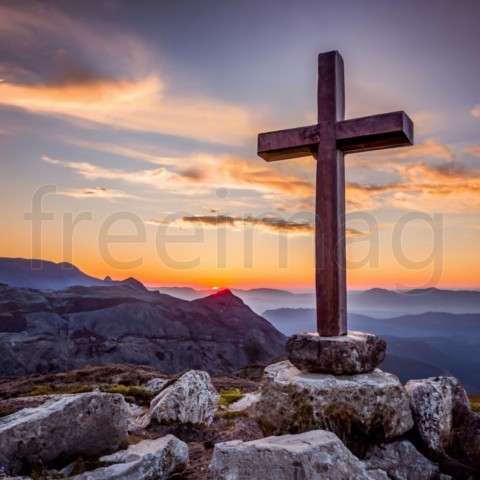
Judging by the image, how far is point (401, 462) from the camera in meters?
6.02

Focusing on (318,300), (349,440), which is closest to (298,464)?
(349,440)

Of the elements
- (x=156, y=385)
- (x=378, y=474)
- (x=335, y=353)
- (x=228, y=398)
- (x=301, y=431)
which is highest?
(x=335, y=353)

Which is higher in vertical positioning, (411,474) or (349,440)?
(349,440)

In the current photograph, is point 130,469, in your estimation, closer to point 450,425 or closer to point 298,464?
point 298,464

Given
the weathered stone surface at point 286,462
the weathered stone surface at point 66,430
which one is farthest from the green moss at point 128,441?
the weathered stone surface at point 286,462

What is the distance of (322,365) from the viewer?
6.41 m

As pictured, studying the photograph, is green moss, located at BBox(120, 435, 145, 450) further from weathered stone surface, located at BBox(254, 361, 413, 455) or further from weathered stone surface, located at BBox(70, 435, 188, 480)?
weathered stone surface, located at BBox(254, 361, 413, 455)

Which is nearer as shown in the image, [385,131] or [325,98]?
[385,131]

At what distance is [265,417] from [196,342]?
7737 centimetres

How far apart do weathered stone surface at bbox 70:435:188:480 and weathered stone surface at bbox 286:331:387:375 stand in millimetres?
2345

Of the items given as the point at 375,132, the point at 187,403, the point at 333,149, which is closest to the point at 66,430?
the point at 187,403

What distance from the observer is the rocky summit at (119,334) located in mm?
63781

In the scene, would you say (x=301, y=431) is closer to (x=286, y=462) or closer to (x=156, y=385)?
(x=286, y=462)

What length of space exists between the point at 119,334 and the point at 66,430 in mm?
75212
